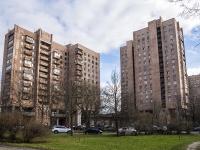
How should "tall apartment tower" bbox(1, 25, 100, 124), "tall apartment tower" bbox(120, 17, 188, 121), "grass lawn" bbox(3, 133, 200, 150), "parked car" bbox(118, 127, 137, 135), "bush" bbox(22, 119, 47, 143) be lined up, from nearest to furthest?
"grass lawn" bbox(3, 133, 200, 150) < "bush" bbox(22, 119, 47, 143) < "parked car" bbox(118, 127, 137, 135) < "tall apartment tower" bbox(1, 25, 100, 124) < "tall apartment tower" bbox(120, 17, 188, 121)

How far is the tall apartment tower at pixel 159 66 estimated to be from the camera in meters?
87.1

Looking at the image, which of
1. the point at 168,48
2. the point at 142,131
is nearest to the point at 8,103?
the point at 142,131

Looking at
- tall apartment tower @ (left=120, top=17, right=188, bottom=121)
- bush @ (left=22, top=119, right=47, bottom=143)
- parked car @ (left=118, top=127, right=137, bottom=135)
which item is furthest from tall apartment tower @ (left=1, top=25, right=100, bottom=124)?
bush @ (left=22, top=119, right=47, bottom=143)

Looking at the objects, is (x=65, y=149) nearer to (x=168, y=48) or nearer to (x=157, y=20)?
(x=168, y=48)

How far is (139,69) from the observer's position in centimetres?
9975

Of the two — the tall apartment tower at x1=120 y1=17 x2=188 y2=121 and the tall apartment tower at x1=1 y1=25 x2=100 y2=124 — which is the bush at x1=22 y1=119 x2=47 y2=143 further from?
the tall apartment tower at x1=120 y1=17 x2=188 y2=121

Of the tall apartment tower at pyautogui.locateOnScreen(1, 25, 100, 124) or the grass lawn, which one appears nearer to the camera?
the grass lawn

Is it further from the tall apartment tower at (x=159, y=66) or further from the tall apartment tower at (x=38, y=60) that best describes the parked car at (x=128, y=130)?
the tall apartment tower at (x=159, y=66)

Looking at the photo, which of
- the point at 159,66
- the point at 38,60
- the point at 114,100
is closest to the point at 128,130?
the point at 114,100

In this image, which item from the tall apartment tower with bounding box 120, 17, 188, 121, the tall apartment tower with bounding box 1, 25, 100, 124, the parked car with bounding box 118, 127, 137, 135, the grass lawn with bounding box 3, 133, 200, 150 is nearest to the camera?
the grass lawn with bounding box 3, 133, 200, 150

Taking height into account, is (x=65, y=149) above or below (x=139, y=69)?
below

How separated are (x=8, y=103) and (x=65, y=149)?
28426mm

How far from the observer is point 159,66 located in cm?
9300

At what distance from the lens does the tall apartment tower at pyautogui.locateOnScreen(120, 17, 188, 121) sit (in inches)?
3430
